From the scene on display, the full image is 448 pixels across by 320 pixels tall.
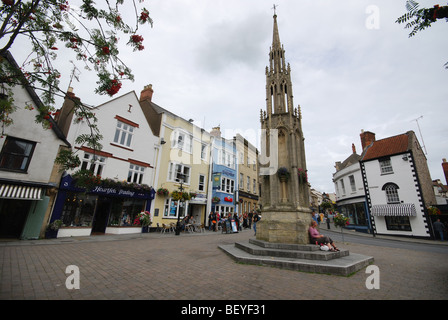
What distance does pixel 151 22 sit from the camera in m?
4.39

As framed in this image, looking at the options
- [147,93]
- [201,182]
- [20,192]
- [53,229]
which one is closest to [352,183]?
[201,182]

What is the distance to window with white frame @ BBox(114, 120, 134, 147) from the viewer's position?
1627 cm

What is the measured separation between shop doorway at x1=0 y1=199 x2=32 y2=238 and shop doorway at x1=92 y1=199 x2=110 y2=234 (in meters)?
4.11

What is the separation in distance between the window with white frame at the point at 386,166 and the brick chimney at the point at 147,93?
2703 cm

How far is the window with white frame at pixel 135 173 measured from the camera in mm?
16644

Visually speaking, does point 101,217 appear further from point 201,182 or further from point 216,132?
Answer: point 216,132

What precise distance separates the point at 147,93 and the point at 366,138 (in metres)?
28.7

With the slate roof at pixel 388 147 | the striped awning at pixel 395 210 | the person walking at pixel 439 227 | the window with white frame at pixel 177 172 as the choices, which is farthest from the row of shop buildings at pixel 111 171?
the person walking at pixel 439 227

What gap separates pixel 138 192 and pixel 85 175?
1253 centimetres

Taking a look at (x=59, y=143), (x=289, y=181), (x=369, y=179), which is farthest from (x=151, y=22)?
(x=369, y=179)

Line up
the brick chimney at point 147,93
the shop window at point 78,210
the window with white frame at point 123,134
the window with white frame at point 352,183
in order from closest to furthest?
1. the shop window at point 78,210
2. the window with white frame at point 123,134
3. the brick chimney at point 147,93
4. the window with white frame at point 352,183

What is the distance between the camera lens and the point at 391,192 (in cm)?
2086

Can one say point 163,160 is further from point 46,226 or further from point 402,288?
point 402,288

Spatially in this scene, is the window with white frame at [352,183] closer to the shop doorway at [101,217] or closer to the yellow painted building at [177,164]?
the yellow painted building at [177,164]
